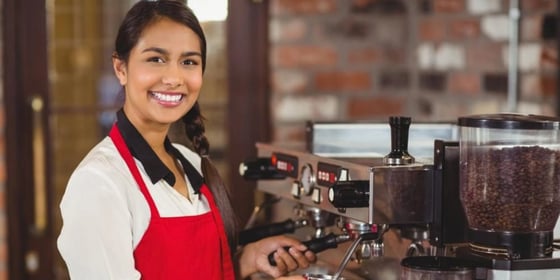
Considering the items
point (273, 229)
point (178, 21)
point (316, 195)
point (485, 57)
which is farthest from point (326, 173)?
point (485, 57)

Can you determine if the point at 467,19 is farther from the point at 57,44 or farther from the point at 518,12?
the point at 57,44

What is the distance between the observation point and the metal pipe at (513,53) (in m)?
3.00

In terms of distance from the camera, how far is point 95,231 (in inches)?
69.0

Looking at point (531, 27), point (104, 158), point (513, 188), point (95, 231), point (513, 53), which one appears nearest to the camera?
point (513, 188)

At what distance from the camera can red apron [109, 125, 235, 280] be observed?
72.6 inches

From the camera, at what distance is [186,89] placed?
1944mm

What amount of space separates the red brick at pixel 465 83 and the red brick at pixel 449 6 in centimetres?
20

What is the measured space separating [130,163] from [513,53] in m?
1.50

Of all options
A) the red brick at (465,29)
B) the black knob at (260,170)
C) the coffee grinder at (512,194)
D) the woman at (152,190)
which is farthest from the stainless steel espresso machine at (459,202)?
the red brick at (465,29)

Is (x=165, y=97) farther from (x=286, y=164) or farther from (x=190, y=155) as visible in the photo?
(x=286, y=164)

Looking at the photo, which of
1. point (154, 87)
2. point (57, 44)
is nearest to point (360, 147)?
point (154, 87)

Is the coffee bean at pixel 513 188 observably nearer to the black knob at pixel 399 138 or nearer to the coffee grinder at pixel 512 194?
the coffee grinder at pixel 512 194

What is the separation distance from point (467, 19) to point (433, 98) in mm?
307

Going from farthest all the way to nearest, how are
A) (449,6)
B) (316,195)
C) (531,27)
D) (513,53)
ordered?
(449,6) → (513,53) → (531,27) → (316,195)
